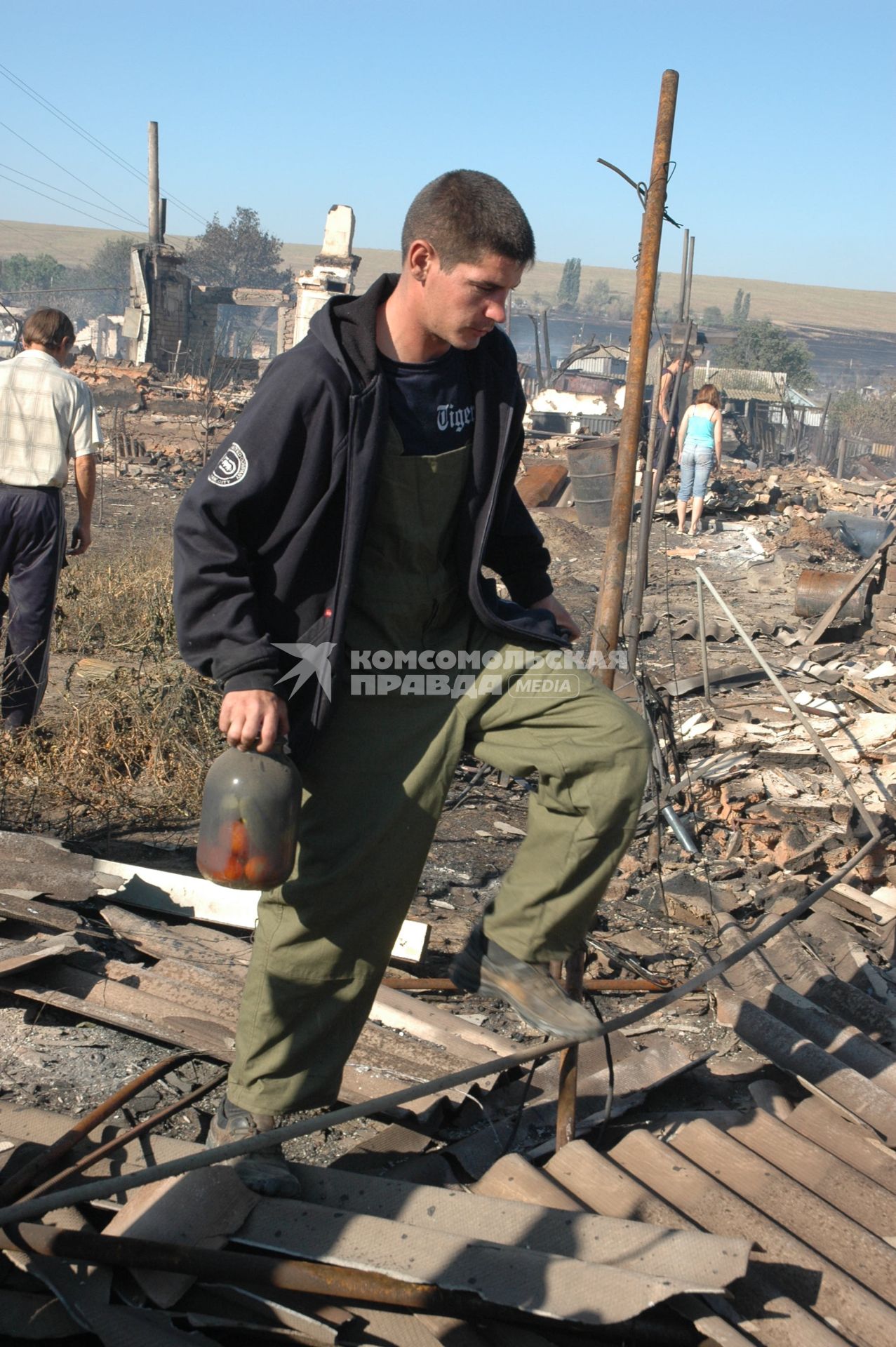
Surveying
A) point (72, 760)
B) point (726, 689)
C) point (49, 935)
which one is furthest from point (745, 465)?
point (49, 935)

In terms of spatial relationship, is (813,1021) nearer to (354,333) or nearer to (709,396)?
(354,333)

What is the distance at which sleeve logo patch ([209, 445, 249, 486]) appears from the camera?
7.34 feet

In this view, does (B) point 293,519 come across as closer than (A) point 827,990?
Yes

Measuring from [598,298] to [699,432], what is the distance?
368ft

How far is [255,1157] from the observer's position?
97.9 inches

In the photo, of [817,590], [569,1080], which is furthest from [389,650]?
[817,590]

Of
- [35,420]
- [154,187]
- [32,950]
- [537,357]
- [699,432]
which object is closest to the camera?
[32,950]

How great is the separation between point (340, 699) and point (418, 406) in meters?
0.64

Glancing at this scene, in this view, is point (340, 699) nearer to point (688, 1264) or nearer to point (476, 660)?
point (476, 660)

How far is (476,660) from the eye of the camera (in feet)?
8.18

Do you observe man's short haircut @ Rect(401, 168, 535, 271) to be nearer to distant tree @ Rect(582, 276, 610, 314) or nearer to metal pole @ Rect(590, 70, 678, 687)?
metal pole @ Rect(590, 70, 678, 687)

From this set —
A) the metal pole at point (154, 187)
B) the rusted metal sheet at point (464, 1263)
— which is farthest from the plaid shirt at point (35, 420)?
the metal pole at point (154, 187)

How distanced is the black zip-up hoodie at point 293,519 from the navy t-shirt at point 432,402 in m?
0.07

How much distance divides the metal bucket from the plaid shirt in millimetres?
9815
